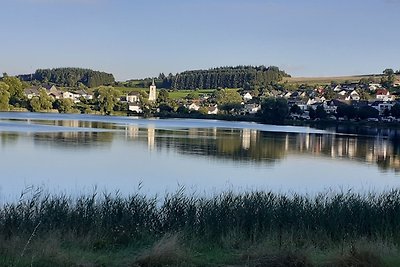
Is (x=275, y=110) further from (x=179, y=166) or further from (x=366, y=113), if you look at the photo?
(x=179, y=166)

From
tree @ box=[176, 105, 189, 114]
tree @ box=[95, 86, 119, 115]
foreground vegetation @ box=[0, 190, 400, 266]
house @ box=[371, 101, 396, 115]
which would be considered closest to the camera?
foreground vegetation @ box=[0, 190, 400, 266]

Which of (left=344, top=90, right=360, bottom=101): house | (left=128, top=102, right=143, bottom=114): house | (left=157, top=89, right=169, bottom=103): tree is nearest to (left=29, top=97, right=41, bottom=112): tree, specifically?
(left=128, top=102, right=143, bottom=114): house

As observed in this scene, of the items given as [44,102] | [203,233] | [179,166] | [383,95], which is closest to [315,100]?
[383,95]

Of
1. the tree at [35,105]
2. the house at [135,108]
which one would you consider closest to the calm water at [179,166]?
the tree at [35,105]

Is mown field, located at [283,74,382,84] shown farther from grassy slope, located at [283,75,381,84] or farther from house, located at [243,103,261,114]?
house, located at [243,103,261,114]

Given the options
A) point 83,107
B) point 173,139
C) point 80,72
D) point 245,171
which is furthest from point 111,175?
point 80,72

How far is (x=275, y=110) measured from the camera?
86312 millimetres

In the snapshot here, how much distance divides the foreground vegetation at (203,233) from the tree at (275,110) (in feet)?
246

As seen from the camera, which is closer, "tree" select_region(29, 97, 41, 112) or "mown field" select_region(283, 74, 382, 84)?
"tree" select_region(29, 97, 41, 112)

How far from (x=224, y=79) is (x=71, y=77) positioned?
42.3 meters

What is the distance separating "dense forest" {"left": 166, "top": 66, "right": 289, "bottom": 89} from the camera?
156 m

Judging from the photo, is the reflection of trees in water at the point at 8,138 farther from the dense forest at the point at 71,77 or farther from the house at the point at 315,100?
the dense forest at the point at 71,77

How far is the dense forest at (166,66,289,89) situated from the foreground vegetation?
14140 cm

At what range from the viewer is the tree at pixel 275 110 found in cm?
8575
